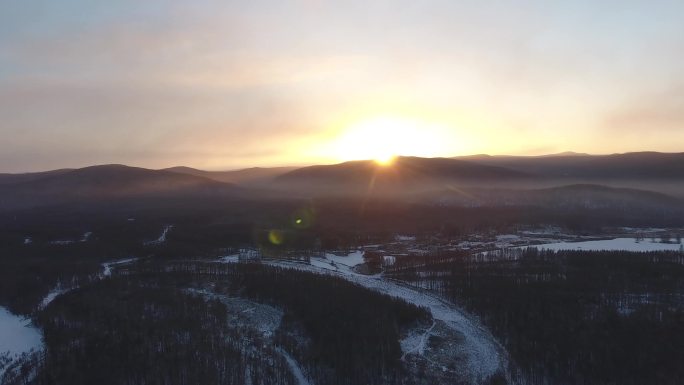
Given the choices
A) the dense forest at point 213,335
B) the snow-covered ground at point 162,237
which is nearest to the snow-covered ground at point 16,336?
the dense forest at point 213,335

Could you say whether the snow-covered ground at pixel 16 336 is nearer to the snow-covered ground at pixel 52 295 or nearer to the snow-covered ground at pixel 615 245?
the snow-covered ground at pixel 52 295

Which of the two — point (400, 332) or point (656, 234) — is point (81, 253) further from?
point (656, 234)

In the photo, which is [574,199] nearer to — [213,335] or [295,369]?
[213,335]

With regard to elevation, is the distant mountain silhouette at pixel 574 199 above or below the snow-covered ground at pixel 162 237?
above

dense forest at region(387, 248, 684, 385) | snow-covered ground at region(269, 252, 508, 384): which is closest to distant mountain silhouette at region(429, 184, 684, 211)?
dense forest at region(387, 248, 684, 385)

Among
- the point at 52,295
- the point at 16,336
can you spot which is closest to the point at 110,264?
the point at 52,295
